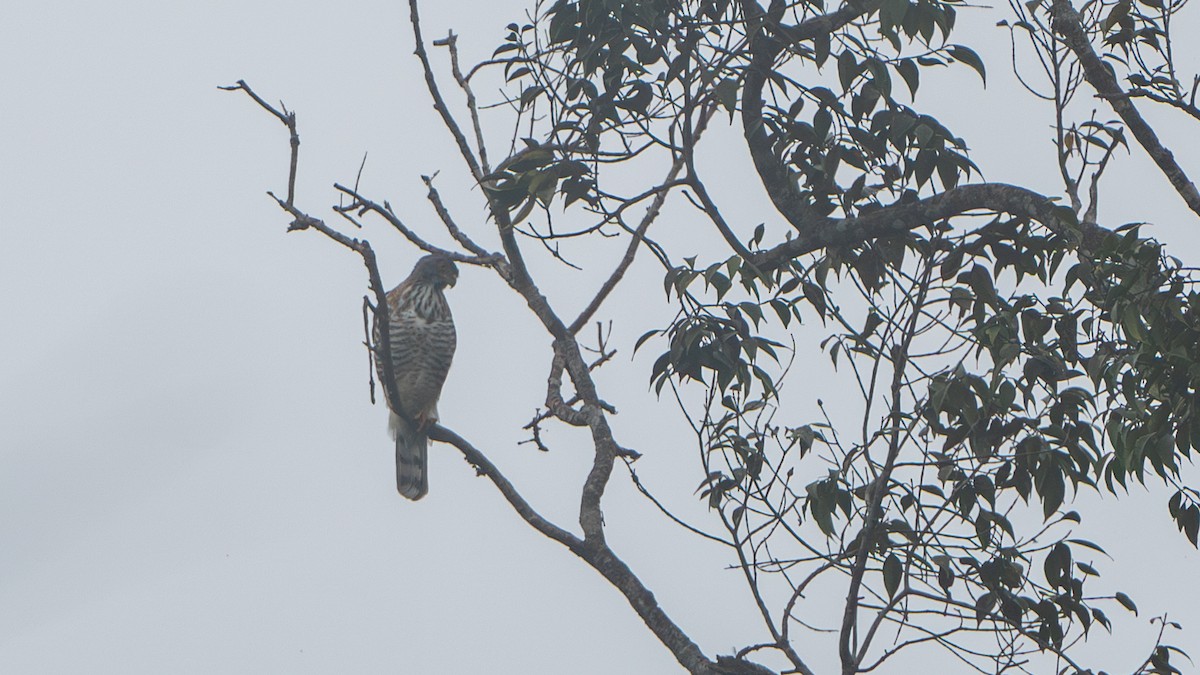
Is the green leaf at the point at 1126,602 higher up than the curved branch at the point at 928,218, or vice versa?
the curved branch at the point at 928,218

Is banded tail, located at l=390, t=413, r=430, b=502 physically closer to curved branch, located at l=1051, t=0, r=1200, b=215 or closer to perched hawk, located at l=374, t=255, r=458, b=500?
perched hawk, located at l=374, t=255, r=458, b=500

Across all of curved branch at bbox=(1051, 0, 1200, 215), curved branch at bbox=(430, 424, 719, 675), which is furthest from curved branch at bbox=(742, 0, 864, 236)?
curved branch at bbox=(430, 424, 719, 675)

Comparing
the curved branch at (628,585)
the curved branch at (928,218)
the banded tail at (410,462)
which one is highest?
the banded tail at (410,462)

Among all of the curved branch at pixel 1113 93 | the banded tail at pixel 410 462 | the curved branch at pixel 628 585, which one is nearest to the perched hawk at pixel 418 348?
the banded tail at pixel 410 462

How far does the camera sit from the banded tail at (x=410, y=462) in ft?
22.9

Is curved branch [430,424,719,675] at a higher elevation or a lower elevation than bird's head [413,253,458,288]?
lower

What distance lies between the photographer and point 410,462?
701 centimetres

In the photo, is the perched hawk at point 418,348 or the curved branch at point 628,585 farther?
the perched hawk at point 418,348

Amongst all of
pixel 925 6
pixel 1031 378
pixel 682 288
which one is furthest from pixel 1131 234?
pixel 682 288

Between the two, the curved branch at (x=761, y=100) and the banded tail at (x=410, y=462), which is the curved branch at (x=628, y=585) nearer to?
the curved branch at (x=761, y=100)

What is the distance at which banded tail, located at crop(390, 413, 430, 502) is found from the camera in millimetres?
6992

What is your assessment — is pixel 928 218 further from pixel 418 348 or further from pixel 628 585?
pixel 418 348

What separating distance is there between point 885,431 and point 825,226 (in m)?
0.69

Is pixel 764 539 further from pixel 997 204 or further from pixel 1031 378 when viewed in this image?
pixel 997 204
